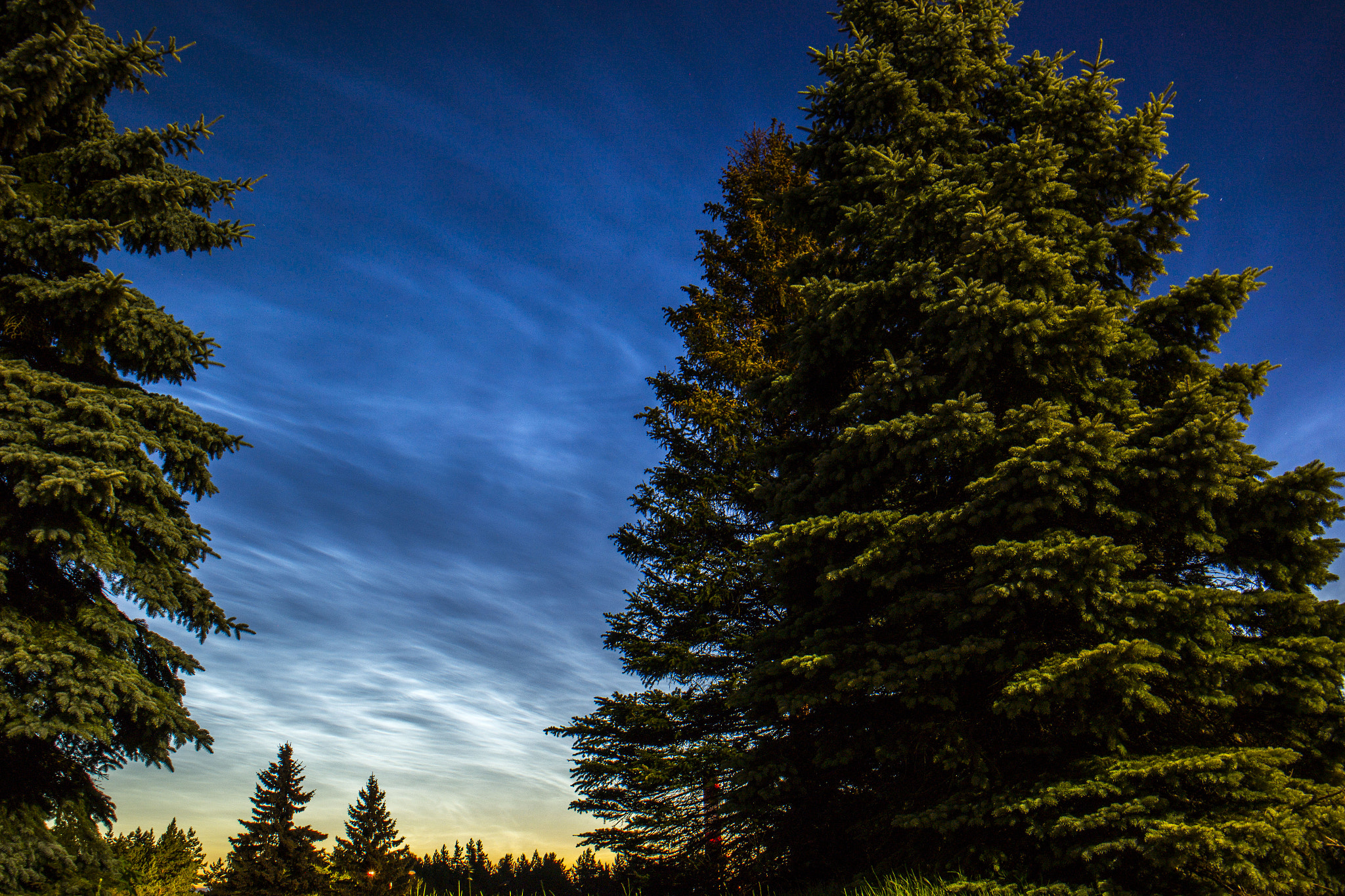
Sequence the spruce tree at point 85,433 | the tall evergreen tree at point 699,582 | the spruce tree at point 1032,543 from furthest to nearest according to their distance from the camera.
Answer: the tall evergreen tree at point 699,582 → the spruce tree at point 85,433 → the spruce tree at point 1032,543

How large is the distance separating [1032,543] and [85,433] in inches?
391

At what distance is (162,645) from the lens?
851 centimetres

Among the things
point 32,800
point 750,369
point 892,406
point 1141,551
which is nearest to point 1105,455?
point 1141,551

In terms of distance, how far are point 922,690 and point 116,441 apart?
9227mm

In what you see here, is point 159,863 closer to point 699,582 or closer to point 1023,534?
point 699,582

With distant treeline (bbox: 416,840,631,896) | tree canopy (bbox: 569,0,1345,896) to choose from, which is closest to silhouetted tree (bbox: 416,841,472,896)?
distant treeline (bbox: 416,840,631,896)

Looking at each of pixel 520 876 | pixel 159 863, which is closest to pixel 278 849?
pixel 159 863

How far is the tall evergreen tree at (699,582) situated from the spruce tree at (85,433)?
6074 mm

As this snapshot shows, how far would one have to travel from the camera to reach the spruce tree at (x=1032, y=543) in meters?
5.16

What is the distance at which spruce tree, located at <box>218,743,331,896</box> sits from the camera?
948 cm

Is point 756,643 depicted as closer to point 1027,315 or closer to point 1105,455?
point 1105,455

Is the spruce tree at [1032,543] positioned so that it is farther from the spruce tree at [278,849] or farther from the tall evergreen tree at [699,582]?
the spruce tree at [278,849]

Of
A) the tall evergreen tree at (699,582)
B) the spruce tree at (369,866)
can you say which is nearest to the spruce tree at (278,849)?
the spruce tree at (369,866)

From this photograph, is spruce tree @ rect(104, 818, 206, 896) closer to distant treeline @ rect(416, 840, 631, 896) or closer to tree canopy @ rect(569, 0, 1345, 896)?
distant treeline @ rect(416, 840, 631, 896)
